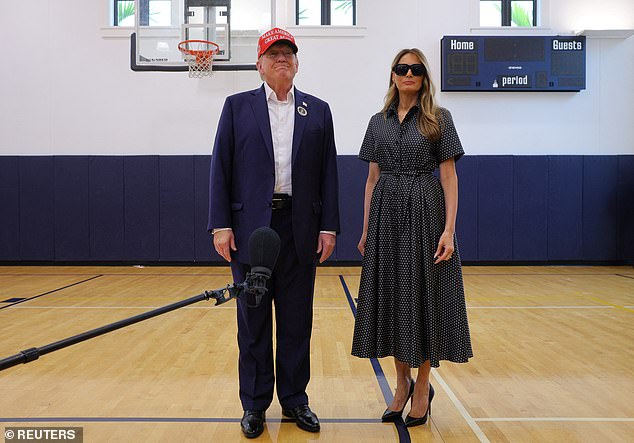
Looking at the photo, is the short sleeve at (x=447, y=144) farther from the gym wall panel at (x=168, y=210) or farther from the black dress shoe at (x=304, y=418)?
the gym wall panel at (x=168, y=210)

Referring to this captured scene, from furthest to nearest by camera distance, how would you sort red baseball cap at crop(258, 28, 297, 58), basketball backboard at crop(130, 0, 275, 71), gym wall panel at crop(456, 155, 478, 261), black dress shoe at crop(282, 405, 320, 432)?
gym wall panel at crop(456, 155, 478, 261)
basketball backboard at crop(130, 0, 275, 71)
black dress shoe at crop(282, 405, 320, 432)
red baseball cap at crop(258, 28, 297, 58)

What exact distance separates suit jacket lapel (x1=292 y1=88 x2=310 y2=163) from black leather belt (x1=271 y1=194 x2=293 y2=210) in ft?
0.52

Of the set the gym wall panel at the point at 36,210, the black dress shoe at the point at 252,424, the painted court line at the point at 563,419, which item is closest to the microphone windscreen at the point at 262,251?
the black dress shoe at the point at 252,424

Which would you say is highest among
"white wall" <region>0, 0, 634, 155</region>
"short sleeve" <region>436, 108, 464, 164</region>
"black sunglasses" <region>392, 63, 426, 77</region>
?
"white wall" <region>0, 0, 634, 155</region>

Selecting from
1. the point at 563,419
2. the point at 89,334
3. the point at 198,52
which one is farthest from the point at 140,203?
the point at 89,334

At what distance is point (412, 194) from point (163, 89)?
726cm

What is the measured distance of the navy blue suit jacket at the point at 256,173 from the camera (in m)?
2.46

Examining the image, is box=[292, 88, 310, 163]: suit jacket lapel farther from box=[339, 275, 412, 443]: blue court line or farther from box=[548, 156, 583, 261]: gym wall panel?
box=[548, 156, 583, 261]: gym wall panel

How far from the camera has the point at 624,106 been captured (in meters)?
9.00

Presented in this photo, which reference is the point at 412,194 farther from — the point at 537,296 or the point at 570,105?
the point at 570,105

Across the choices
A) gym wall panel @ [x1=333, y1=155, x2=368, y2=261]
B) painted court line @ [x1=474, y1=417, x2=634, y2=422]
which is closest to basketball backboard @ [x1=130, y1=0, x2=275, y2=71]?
gym wall panel @ [x1=333, y1=155, x2=368, y2=261]

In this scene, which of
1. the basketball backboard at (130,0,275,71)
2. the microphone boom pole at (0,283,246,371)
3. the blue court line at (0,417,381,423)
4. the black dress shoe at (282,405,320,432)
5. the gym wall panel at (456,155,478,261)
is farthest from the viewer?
the gym wall panel at (456,155,478,261)

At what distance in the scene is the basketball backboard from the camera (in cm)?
802

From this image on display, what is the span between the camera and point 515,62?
875cm
